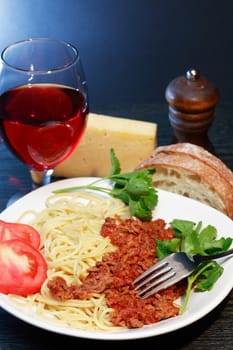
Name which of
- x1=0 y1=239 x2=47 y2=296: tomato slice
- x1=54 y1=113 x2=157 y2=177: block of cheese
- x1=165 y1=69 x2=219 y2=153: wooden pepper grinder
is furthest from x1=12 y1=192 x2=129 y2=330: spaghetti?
x1=165 y1=69 x2=219 y2=153: wooden pepper grinder

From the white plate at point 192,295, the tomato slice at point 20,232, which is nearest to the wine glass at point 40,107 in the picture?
the white plate at point 192,295

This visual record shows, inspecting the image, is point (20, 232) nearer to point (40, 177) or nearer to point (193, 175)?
point (40, 177)

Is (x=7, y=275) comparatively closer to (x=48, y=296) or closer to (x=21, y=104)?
(x=48, y=296)

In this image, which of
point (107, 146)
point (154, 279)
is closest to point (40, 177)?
point (107, 146)

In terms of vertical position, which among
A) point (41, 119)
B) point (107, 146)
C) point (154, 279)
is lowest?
point (107, 146)

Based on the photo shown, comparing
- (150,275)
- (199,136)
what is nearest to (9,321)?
(150,275)

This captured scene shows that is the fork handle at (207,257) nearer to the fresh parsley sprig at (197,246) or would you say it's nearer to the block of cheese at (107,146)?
the fresh parsley sprig at (197,246)

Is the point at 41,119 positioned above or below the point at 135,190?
above
